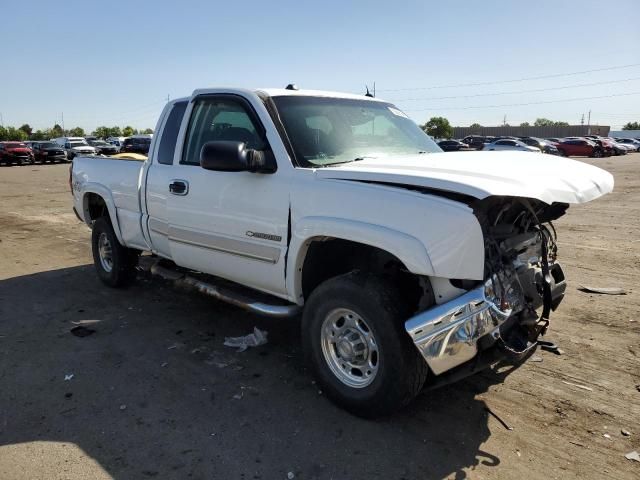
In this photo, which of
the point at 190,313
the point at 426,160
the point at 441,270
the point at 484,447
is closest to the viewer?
the point at 441,270

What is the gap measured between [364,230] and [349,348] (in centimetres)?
82

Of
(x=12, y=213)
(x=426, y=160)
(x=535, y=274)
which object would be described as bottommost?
(x=12, y=213)

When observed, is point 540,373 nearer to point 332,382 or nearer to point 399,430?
point 399,430

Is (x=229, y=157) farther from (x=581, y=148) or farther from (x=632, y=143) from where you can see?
(x=632, y=143)

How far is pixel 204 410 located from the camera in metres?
3.56

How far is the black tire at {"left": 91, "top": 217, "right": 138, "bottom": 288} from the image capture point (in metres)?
6.11

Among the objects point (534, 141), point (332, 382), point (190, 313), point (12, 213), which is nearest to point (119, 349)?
point (190, 313)

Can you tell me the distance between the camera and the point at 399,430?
3297 millimetres

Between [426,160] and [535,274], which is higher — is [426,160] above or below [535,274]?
above

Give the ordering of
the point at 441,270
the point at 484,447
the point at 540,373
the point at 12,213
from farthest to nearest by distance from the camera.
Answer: the point at 12,213 < the point at 540,373 < the point at 484,447 < the point at 441,270

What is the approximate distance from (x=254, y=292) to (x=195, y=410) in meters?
1.19

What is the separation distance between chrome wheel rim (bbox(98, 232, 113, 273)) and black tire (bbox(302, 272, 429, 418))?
12.2ft

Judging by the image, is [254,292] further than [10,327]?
No

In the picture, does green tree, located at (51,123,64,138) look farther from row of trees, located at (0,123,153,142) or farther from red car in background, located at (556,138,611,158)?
red car in background, located at (556,138,611,158)
